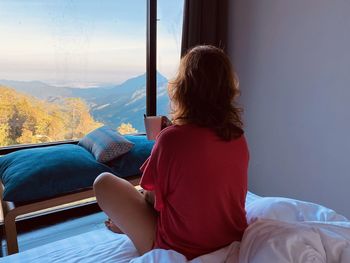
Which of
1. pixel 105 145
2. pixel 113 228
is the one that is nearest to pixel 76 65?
pixel 105 145

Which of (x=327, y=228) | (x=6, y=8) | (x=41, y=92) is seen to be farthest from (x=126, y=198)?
(x=6, y=8)

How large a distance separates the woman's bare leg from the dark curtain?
67.4 inches

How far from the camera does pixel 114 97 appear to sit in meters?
2.65

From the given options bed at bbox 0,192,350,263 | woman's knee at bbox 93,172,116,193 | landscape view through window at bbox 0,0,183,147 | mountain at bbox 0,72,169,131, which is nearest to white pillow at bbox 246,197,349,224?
bed at bbox 0,192,350,263

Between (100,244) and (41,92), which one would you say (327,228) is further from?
(41,92)

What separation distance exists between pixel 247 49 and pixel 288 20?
0.42 metres

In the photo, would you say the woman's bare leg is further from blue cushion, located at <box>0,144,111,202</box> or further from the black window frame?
the black window frame

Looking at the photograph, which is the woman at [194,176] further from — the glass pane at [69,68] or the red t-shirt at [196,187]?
the glass pane at [69,68]

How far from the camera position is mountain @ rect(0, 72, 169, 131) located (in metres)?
2.34

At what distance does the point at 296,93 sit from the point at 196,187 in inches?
63.6

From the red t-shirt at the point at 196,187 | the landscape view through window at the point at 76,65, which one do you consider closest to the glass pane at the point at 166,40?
the landscape view through window at the point at 76,65

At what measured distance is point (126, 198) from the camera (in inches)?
46.9

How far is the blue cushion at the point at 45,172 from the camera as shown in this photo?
169cm

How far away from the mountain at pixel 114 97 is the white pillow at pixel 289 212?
1376 mm
